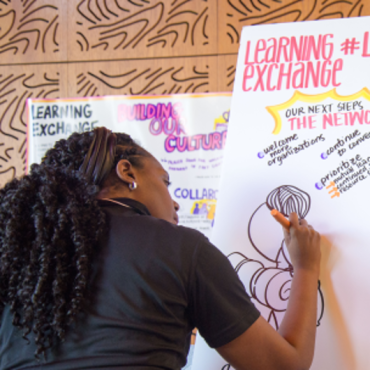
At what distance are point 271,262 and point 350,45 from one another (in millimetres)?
619

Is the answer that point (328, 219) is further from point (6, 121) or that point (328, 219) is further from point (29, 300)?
point (6, 121)

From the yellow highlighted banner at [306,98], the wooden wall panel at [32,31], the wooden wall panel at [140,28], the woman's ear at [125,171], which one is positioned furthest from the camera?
the wooden wall panel at [32,31]

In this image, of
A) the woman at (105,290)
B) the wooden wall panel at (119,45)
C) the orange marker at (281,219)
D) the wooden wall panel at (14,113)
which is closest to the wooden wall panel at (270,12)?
the wooden wall panel at (119,45)

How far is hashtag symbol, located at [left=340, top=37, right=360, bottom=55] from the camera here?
42.8 inches

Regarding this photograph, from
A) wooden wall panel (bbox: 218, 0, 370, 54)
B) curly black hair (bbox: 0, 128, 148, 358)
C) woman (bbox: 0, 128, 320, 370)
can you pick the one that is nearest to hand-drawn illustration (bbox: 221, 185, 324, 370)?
woman (bbox: 0, 128, 320, 370)

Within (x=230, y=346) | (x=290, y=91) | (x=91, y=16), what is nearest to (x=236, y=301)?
(x=230, y=346)

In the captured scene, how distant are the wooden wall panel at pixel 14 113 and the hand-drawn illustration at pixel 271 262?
1.26m

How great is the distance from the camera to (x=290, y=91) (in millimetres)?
1125

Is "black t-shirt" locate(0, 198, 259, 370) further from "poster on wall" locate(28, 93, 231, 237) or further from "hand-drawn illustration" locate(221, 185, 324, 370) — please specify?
"poster on wall" locate(28, 93, 231, 237)

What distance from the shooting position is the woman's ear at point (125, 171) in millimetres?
833

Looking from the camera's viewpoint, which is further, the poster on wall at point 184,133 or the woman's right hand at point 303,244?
the poster on wall at point 184,133

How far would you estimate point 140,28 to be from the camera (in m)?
1.79

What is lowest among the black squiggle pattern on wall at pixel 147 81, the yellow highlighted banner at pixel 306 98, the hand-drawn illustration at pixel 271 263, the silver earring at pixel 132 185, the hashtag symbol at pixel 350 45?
the hand-drawn illustration at pixel 271 263

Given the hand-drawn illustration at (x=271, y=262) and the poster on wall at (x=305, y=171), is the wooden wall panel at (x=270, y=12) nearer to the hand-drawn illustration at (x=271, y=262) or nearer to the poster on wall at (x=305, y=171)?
the poster on wall at (x=305, y=171)
